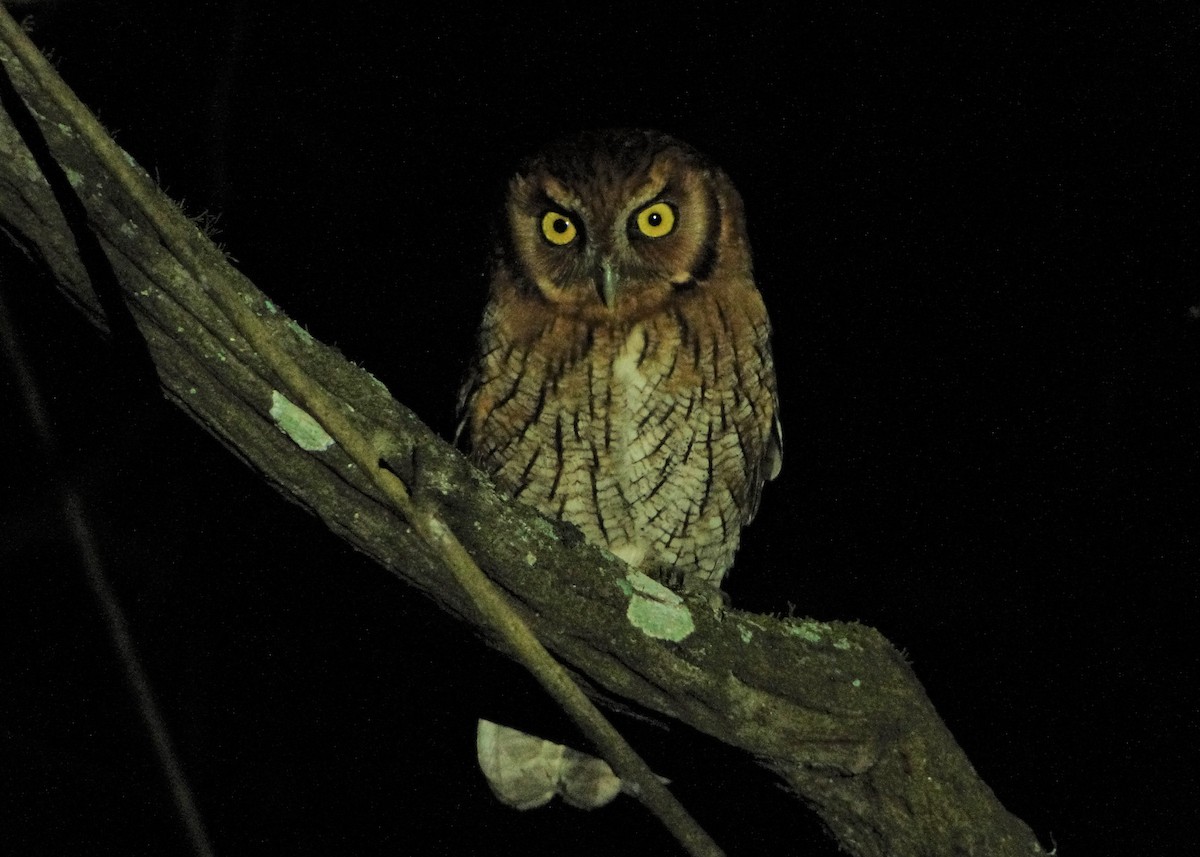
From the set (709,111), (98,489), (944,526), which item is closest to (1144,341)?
(944,526)

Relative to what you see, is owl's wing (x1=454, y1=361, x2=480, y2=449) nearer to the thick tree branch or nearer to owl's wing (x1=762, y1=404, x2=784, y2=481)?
owl's wing (x1=762, y1=404, x2=784, y2=481)

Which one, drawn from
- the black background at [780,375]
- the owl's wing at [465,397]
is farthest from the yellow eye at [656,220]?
the owl's wing at [465,397]

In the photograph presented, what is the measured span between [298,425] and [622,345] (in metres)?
0.94

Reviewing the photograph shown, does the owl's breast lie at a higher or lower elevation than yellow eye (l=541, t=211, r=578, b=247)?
lower

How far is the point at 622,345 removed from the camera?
7.30ft

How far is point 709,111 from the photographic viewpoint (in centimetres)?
291

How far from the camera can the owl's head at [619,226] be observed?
7.25 ft

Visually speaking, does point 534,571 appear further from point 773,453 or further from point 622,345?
point 773,453

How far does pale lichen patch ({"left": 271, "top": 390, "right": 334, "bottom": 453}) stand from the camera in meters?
1.38

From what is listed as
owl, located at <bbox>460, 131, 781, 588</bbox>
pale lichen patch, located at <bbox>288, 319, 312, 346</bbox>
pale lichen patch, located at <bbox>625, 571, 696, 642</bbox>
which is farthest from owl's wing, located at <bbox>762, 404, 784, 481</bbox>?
pale lichen patch, located at <bbox>288, 319, 312, 346</bbox>

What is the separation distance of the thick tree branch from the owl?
0.54 metres

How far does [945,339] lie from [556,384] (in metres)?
1.18

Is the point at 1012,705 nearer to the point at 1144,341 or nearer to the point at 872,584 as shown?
the point at 872,584

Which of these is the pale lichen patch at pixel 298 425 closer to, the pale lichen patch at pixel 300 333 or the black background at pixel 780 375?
the pale lichen patch at pixel 300 333
